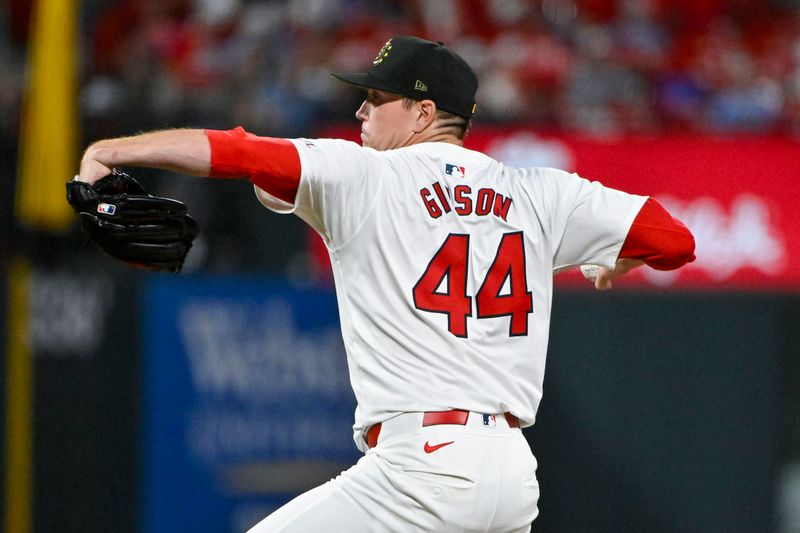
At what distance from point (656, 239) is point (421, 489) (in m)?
0.92

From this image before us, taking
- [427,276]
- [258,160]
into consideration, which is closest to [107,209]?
[258,160]

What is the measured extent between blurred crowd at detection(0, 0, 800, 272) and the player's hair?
11.1 feet

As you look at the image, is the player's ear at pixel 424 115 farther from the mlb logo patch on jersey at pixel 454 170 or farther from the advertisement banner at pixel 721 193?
the advertisement banner at pixel 721 193

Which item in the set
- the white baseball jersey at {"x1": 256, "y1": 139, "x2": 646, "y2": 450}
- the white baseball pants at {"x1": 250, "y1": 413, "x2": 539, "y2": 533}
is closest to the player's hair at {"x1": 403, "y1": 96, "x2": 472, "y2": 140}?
the white baseball jersey at {"x1": 256, "y1": 139, "x2": 646, "y2": 450}

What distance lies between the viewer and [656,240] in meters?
3.22

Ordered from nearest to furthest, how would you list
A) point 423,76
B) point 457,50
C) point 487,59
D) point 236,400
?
point 423,76, point 236,400, point 487,59, point 457,50

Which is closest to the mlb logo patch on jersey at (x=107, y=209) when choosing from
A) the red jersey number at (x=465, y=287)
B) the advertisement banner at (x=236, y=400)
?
the red jersey number at (x=465, y=287)

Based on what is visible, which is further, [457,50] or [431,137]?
[457,50]

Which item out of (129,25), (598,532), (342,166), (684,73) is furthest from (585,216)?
(684,73)

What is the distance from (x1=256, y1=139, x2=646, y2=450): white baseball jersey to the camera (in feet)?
9.46

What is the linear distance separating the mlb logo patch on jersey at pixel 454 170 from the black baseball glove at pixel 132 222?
2.01 feet

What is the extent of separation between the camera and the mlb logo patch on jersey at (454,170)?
304cm

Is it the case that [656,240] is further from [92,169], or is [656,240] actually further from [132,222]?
[92,169]

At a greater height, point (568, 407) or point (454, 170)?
point (454, 170)
